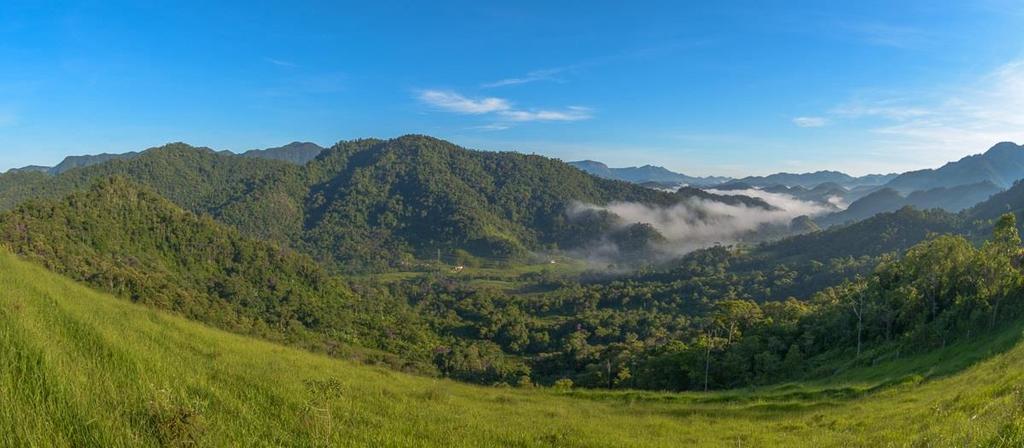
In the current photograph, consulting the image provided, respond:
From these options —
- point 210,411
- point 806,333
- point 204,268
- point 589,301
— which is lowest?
point 589,301

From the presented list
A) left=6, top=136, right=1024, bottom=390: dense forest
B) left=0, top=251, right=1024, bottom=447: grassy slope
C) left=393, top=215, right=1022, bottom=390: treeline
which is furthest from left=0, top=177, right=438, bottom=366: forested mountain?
left=0, top=251, right=1024, bottom=447: grassy slope

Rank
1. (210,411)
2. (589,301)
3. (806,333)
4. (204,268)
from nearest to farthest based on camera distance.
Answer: (210,411) → (806,333) → (204,268) → (589,301)

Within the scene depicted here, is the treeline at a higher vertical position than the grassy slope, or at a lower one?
lower

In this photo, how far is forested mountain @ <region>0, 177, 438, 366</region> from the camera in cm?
8458

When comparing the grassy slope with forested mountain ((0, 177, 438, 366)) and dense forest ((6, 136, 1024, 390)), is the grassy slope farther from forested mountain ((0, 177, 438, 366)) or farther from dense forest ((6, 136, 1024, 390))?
forested mountain ((0, 177, 438, 366))

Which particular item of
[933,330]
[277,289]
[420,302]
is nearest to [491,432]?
[933,330]

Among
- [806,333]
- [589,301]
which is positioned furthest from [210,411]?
[589,301]

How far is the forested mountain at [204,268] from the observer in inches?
3330

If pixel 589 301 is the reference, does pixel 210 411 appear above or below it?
above

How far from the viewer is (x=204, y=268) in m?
120

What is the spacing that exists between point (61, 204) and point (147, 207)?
1865 cm

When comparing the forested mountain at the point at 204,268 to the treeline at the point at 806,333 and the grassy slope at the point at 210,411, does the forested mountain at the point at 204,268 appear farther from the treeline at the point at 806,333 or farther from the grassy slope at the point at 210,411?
A: the grassy slope at the point at 210,411

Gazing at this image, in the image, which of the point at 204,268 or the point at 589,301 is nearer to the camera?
the point at 204,268

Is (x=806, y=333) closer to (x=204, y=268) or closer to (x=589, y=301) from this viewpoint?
(x=589, y=301)
